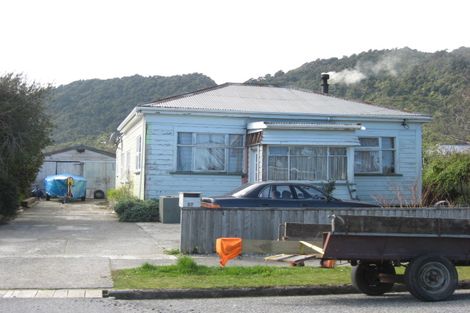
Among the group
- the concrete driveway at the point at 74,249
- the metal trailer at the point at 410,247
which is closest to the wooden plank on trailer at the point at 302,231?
the metal trailer at the point at 410,247

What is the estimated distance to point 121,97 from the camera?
84812mm

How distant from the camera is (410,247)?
9.98 meters

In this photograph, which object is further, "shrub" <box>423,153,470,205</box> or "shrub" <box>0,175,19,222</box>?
"shrub" <box>423,153,470,205</box>

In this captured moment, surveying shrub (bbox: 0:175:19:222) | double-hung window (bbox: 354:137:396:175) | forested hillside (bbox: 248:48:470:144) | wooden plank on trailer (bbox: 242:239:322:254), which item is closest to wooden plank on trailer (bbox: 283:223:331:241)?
wooden plank on trailer (bbox: 242:239:322:254)

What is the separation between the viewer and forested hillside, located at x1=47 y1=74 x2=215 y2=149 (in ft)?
260

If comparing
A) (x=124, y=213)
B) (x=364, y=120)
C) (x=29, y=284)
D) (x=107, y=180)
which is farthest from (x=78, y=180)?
(x=29, y=284)

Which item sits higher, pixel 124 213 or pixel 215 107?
pixel 215 107

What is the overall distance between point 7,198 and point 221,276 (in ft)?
36.5

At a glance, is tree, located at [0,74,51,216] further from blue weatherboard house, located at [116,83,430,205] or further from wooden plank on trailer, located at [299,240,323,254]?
wooden plank on trailer, located at [299,240,323,254]

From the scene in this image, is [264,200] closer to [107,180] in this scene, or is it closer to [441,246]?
[441,246]

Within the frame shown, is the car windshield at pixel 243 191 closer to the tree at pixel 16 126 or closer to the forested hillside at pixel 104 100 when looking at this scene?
the tree at pixel 16 126

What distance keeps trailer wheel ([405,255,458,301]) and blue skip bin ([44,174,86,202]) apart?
30.0m

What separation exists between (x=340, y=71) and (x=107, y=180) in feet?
98.7

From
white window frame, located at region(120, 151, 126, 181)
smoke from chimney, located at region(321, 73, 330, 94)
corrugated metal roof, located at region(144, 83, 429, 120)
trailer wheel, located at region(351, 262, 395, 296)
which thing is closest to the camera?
trailer wheel, located at region(351, 262, 395, 296)
